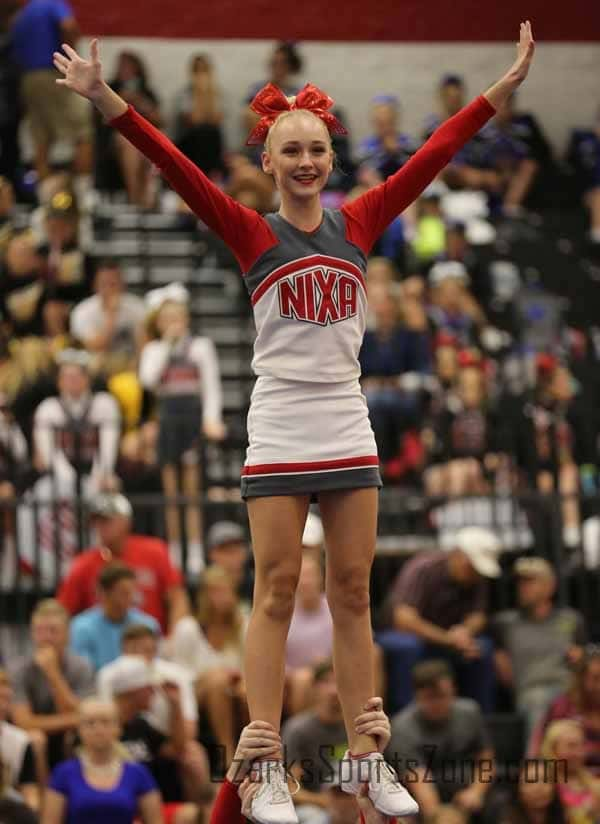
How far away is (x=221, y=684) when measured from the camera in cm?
900

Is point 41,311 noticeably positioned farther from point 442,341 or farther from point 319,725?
point 319,725

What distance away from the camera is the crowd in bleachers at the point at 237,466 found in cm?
873

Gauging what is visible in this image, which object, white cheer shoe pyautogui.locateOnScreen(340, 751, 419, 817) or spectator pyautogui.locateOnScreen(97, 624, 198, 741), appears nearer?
white cheer shoe pyautogui.locateOnScreen(340, 751, 419, 817)

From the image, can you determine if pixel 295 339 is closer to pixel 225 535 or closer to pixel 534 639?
pixel 225 535

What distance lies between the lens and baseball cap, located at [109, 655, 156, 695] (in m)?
8.72

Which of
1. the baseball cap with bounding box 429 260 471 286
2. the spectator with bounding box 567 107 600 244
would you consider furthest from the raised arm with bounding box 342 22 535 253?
the spectator with bounding box 567 107 600 244

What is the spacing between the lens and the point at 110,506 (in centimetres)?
975

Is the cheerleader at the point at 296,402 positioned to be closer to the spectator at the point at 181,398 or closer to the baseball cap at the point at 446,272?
the spectator at the point at 181,398

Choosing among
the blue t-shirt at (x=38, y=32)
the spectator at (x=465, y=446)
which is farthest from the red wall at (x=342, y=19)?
the spectator at (x=465, y=446)

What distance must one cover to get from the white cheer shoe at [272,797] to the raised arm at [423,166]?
1467 mm

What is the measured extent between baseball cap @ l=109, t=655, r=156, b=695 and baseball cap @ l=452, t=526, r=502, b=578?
7.07 ft

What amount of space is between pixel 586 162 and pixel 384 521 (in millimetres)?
5377

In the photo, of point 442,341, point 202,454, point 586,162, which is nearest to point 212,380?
point 202,454

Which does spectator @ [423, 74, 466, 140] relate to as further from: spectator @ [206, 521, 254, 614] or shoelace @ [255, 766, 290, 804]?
shoelace @ [255, 766, 290, 804]
